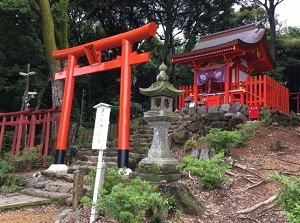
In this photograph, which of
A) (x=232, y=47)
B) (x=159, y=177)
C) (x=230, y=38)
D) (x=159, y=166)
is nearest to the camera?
(x=159, y=177)

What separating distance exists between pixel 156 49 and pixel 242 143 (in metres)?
17.0

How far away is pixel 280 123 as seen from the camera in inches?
436

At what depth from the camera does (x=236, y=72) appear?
1313 centimetres

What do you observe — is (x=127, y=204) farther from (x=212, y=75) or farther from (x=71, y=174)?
(x=212, y=75)

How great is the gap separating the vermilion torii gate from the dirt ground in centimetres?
204

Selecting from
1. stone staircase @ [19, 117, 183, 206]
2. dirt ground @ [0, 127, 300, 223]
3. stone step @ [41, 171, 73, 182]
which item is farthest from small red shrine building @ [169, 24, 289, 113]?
stone step @ [41, 171, 73, 182]

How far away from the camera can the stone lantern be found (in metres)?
5.68

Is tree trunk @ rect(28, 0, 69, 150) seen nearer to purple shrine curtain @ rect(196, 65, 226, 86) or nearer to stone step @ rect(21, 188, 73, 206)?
stone step @ rect(21, 188, 73, 206)

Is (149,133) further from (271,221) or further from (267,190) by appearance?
(271,221)

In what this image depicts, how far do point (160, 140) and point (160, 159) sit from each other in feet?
1.35

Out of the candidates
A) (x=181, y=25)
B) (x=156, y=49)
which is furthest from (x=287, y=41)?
(x=156, y=49)

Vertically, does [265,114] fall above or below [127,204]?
above

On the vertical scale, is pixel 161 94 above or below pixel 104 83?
below

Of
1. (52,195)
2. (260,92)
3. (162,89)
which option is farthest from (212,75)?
(52,195)
